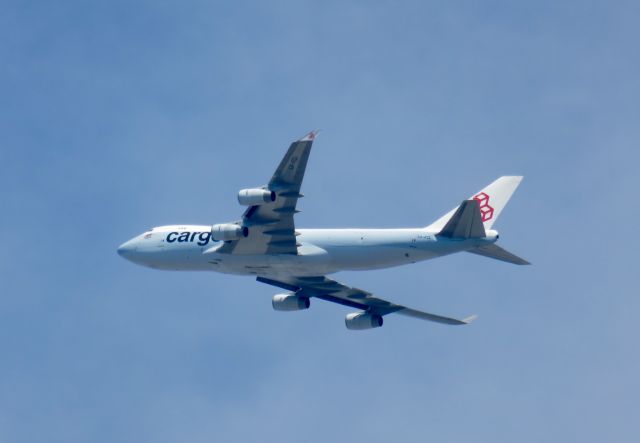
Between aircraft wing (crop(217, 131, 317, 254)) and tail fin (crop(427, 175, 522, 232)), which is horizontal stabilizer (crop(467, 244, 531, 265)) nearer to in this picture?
tail fin (crop(427, 175, 522, 232))

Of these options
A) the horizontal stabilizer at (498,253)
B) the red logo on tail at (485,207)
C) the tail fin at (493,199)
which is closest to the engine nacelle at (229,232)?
the tail fin at (493,199)

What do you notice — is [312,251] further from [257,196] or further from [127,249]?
[127,249]

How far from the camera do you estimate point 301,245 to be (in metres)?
71.0

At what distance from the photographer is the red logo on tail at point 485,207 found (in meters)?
72.6

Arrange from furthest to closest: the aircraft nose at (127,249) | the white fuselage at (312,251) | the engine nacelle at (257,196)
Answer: the aircraft nose at (127,249) → the white fuselage at (312,251) → the engine nacelle at (257,196)

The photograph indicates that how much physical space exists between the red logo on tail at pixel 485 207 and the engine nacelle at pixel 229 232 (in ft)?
46.9

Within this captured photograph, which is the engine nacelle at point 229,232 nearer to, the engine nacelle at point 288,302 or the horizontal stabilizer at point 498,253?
the engine nacelle at point 288,302

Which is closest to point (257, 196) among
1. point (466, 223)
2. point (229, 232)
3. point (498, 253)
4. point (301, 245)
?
point (229, 232)

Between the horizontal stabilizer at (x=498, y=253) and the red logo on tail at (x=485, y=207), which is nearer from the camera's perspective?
the horizontal stabilizer at (x=498, y=253)

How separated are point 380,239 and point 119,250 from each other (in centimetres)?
1828

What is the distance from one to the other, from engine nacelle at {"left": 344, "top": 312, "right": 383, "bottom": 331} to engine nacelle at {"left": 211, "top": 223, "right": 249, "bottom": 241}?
514 inches

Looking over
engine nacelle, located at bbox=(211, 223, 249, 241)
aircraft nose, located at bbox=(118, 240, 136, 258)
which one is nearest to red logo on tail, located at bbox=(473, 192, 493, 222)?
engine nacelle, located at bbox=(211, 223, 249, 241)

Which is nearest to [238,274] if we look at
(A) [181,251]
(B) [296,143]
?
(A) [181,251]

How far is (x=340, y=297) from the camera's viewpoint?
265 ft
